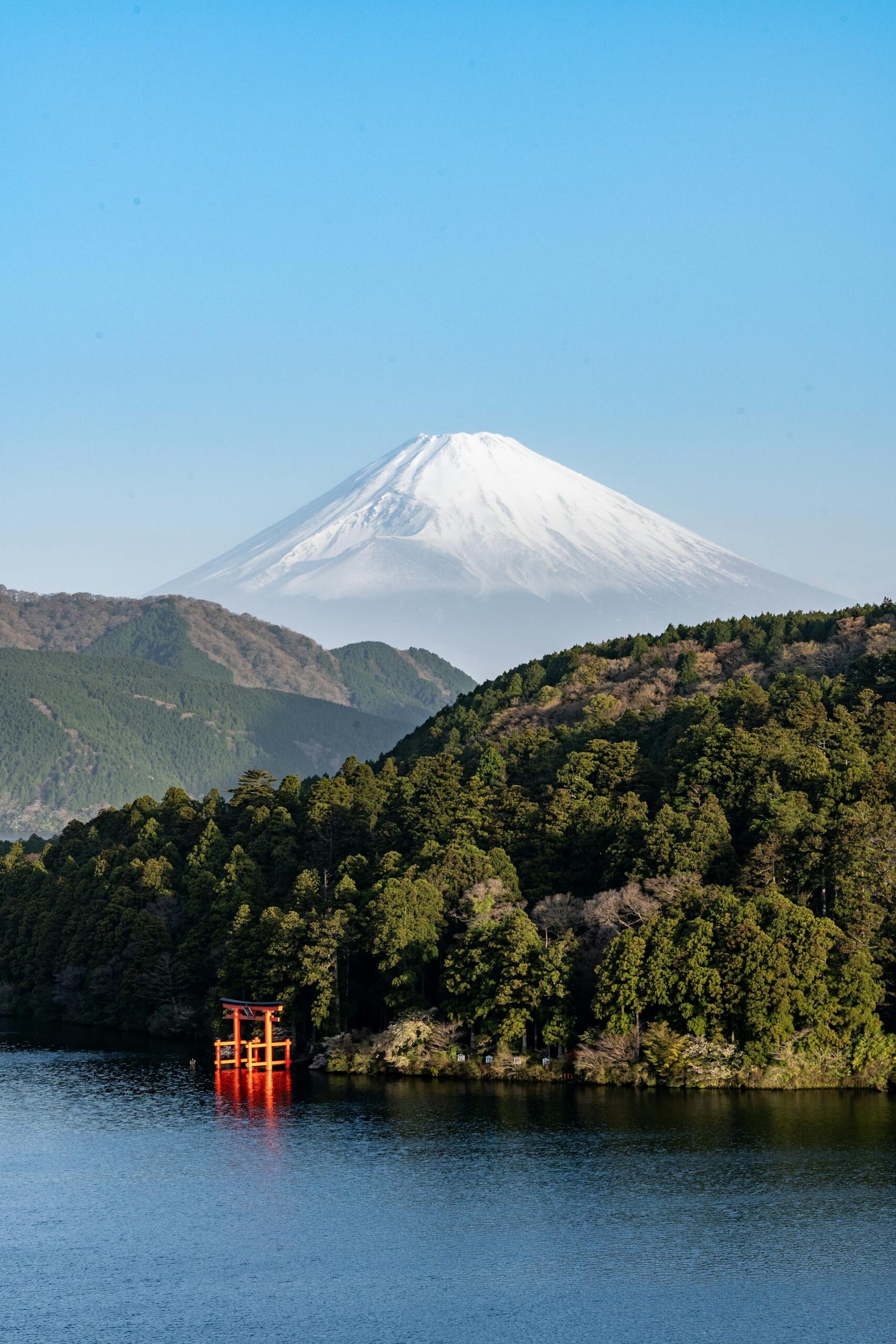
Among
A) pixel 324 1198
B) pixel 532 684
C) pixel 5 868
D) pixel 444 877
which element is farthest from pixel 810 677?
pixel 324 1198

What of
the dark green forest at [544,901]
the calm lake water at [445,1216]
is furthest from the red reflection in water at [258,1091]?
the dark green forest at [544,901]

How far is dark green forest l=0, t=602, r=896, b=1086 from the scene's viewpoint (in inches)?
2168

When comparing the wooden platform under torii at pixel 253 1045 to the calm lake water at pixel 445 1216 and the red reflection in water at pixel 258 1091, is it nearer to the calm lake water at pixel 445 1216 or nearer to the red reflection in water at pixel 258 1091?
the red reflection in water at pixel 258 1091

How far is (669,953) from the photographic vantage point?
55.8 metres

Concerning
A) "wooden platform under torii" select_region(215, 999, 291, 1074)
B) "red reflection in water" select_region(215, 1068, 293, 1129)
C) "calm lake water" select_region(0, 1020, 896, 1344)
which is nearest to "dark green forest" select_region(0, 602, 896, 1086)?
"wooden platform under torii" select_region(215, 999, 291, 1074)

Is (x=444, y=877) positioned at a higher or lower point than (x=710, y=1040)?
higher

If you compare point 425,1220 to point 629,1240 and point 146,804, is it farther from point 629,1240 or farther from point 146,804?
point 146,804

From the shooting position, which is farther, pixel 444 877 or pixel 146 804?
pixel 146 804

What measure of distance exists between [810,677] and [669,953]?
4209 centimetres

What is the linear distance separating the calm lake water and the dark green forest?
3.04 meters

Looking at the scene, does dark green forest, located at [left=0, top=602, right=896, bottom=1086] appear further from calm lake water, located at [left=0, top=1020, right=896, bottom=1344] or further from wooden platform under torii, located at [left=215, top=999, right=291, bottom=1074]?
calm lake water, located at [left=0, top=1020, right=896, bottom=1344]

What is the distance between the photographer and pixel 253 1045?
62.8 meters

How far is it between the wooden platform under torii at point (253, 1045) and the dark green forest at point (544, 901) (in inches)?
57.9

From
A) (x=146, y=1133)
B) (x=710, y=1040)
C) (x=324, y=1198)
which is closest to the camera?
(x=324, y=1198)
